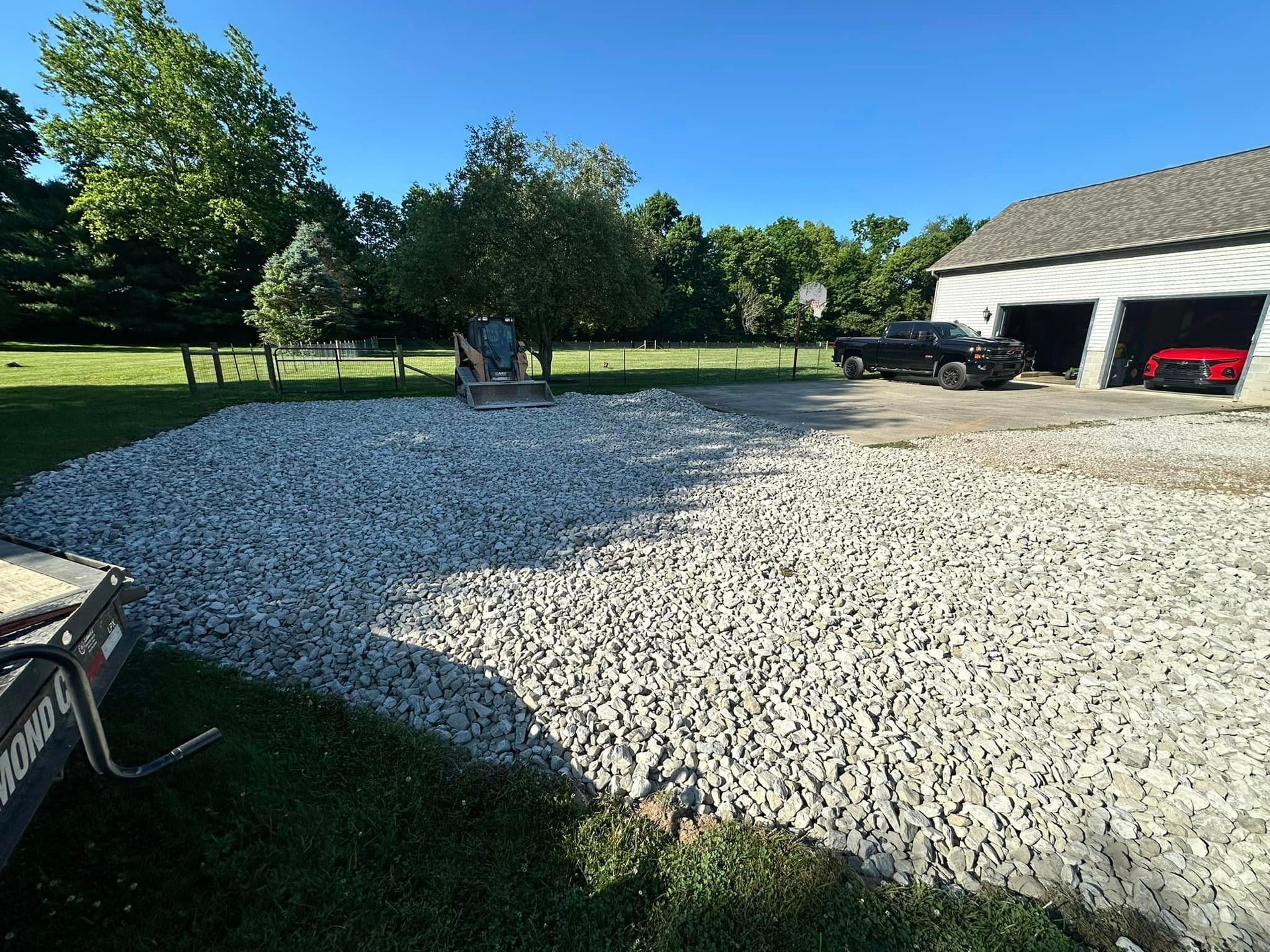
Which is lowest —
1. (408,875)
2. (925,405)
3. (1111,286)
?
(408,875)

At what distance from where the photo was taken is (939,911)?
1938 millimetres

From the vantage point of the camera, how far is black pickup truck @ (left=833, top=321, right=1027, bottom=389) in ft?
53.6

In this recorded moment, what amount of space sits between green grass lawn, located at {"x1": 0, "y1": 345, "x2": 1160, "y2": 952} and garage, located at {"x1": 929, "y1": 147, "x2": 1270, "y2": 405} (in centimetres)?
2075

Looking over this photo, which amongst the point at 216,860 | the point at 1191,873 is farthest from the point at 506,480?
the point at 1191,873

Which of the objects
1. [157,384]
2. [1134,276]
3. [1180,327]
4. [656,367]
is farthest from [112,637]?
[1180,327]

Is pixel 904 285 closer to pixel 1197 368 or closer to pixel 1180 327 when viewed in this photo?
pixel 1180 327

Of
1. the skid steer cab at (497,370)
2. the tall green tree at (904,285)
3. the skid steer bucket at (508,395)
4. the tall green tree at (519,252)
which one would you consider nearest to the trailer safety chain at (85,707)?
the skid steer bucket at (508,395)

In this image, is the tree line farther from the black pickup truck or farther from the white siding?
the black pickup truck

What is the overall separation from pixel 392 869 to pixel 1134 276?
76.0ft

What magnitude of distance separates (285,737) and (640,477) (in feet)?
16.6

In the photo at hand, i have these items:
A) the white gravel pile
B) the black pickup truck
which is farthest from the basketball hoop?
the white gravel pile

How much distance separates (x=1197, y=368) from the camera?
1577cm

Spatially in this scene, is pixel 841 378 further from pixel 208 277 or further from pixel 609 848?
pixel 208 277

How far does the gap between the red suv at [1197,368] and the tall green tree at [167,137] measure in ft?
157
